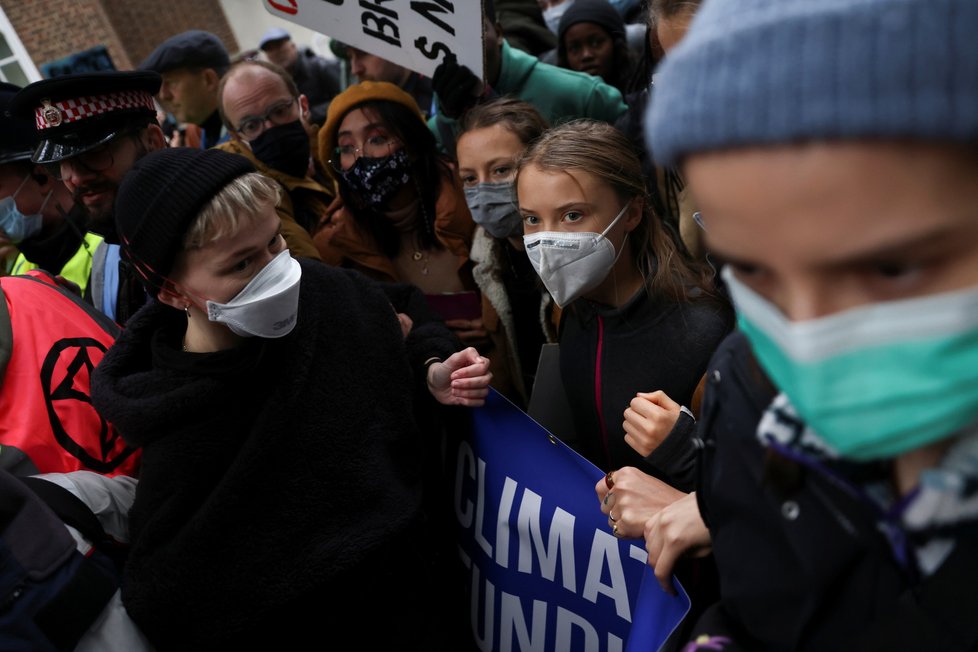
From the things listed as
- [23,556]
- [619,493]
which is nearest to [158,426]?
[23,556]

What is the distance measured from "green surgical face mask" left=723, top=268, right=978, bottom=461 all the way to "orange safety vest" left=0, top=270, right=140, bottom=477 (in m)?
1.89

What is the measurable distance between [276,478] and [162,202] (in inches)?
30.5

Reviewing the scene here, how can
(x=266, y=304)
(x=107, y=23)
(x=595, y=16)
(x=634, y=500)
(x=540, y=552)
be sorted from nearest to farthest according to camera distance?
(x=634, y=500)
(x=266, y=304)
(x=540, y=552)
(x=595, y=16)
(x=107, y=23)

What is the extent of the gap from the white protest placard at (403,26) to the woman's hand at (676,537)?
1954 millimetres

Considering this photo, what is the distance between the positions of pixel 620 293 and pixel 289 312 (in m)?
0.96

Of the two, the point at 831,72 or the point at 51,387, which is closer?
the point at 831,72

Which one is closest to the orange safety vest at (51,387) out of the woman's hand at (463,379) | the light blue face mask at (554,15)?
the woman's hand at (463,379)

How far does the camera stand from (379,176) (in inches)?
105

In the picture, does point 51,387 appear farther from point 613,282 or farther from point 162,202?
point 613,282

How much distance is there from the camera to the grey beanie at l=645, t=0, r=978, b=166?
52cm

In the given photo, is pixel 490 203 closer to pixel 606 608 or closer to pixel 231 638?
pixel 606 608

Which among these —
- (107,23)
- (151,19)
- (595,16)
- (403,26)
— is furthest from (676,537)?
(151,19)

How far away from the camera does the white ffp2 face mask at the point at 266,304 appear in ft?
5.37

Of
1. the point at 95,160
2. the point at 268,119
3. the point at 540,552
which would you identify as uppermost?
the point at 95,160
